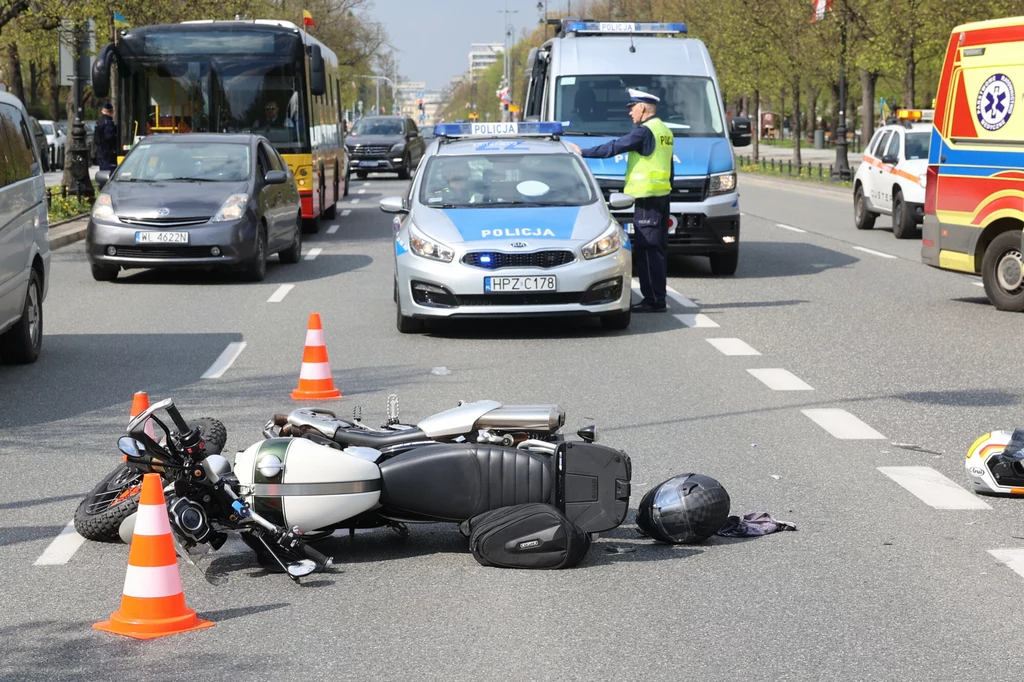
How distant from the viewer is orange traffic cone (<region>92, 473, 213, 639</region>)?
201 inches

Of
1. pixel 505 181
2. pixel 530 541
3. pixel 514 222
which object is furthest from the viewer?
pixel 505 181

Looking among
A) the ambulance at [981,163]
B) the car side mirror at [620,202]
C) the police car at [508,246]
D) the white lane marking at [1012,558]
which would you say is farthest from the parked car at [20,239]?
the ambulance at [981,163]

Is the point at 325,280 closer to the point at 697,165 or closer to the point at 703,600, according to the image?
the point at 697,165

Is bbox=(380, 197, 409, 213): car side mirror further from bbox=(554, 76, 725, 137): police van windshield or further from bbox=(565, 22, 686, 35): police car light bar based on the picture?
bbox=(565, 22, 686, 35): police car light bar

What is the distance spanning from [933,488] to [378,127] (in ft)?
135

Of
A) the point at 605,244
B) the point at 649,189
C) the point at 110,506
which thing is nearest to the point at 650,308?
the point at 649,189

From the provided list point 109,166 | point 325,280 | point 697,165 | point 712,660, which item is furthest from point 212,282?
point 712,660

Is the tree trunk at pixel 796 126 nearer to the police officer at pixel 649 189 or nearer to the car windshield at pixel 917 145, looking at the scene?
the car windshield at pixel 917 145

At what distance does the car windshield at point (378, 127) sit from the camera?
47.0 metres

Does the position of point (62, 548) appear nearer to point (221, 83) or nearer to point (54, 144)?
point (221, 83)

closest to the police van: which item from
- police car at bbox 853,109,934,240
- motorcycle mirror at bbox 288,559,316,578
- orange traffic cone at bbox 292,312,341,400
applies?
police car at bbox 853,109,934,240

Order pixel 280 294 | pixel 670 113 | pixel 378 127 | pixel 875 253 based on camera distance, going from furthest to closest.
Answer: pixel 378 127 → pixel 875 253 → pixel 670 113 → pixel 280 294

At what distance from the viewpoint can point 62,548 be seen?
620 centimetres

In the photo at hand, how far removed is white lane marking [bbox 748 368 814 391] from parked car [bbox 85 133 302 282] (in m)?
8.00
